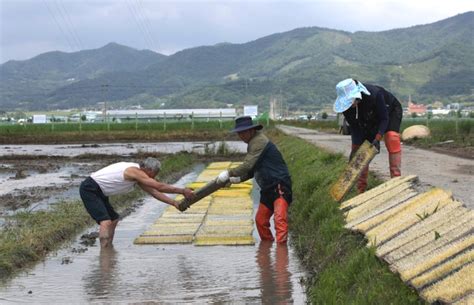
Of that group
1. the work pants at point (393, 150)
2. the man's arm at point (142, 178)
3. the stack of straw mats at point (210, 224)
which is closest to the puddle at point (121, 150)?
the stack of straw mats at point (210, 224)

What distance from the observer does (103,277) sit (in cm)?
804

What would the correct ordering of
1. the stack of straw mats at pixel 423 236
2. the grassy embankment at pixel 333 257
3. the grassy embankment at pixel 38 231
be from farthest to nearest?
the grassy embankment at pixel 38 231, the grassy embankment at pixel 333 257, the stack of straw mats at pixel 423 236

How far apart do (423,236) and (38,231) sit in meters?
5.87

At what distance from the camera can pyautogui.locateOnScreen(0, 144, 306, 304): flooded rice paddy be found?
7098 millimetres

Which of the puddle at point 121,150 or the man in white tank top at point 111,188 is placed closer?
the man in white tank top at point 111,188

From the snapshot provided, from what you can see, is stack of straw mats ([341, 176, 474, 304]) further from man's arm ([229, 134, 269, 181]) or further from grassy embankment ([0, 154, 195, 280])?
grassy embankment ([0, 154, 195, 280])

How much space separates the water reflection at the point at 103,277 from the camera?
290 inches

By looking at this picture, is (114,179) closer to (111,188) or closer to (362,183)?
(111,188)

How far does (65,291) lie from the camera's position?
24.5ft

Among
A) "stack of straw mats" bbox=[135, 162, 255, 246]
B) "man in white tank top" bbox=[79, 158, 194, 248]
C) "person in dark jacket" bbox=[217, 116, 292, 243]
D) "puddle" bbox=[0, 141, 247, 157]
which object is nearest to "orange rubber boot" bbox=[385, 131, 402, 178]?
"person in dark jacket" bbox=[217, 116, 292, 243]

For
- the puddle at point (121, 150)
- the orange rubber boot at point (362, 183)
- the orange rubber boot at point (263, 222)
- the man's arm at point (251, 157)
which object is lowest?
the puddle at point (121, 150)

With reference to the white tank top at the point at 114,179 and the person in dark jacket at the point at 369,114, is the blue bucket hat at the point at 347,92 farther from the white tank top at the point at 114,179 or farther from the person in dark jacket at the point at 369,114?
the white tank top at the point at 114,179

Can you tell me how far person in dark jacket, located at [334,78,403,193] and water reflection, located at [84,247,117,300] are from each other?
325cm

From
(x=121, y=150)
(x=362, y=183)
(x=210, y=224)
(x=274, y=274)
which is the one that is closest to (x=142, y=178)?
(x=210, y=224)
